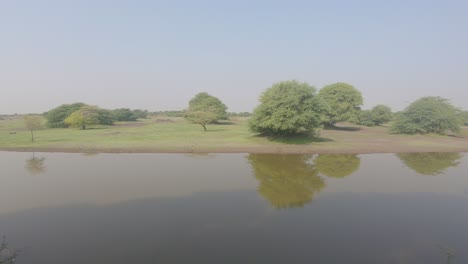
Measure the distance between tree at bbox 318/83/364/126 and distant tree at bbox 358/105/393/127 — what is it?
16619 millimetres

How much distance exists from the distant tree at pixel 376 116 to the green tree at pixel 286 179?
54452 mm

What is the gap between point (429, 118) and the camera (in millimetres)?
44219

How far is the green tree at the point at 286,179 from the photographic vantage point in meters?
13.2

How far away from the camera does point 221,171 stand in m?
19.0

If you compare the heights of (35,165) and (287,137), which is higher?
(287,137)

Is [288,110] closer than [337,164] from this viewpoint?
No

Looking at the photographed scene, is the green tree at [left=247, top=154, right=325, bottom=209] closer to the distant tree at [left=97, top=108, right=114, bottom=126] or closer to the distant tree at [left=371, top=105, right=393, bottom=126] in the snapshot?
the distant tree at [left=97, top=108, right=114, bottom=126]

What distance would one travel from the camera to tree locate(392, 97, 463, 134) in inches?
1732

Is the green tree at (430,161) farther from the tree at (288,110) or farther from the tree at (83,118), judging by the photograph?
the tree at (83,118)

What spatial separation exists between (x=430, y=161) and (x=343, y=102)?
3285cm

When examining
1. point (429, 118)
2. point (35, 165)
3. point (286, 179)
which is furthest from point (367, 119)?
→ point (35, 165)

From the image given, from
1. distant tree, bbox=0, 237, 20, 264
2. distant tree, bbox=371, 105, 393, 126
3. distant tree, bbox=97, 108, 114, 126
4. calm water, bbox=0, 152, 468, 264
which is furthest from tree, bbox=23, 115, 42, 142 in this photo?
distant tree, bbox=371, 105, 393, 126

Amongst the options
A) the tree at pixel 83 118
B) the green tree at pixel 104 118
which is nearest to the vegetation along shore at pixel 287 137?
the tree at pixel 83 118

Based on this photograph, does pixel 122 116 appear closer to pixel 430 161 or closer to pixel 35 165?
pixel 35 165
